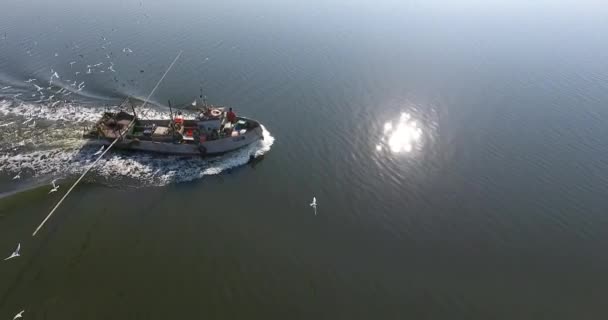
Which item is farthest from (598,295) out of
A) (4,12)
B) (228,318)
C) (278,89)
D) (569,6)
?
(4,12)

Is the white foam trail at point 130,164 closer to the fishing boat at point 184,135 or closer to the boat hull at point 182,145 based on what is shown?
the boat hull at point 182,145

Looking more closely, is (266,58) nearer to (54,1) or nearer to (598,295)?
(598,295)

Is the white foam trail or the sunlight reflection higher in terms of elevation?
the sunlight reflection

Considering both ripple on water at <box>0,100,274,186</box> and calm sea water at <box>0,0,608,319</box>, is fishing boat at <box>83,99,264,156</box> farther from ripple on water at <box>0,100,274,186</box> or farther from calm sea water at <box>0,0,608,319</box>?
calm sea water at <box>0,0,608,319</box>

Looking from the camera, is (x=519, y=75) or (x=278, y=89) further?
(x=519, y=75)

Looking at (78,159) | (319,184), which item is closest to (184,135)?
(78,159)

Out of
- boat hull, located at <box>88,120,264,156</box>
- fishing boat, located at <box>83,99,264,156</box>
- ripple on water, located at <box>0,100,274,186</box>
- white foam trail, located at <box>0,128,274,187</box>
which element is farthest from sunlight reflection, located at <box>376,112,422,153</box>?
boat hull, located at <box>88,120,264,156</box>

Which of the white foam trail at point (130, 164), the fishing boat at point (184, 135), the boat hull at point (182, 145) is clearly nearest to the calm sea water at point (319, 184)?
the white foam trail at point (130, 164)

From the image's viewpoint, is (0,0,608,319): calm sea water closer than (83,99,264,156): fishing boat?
Yes
